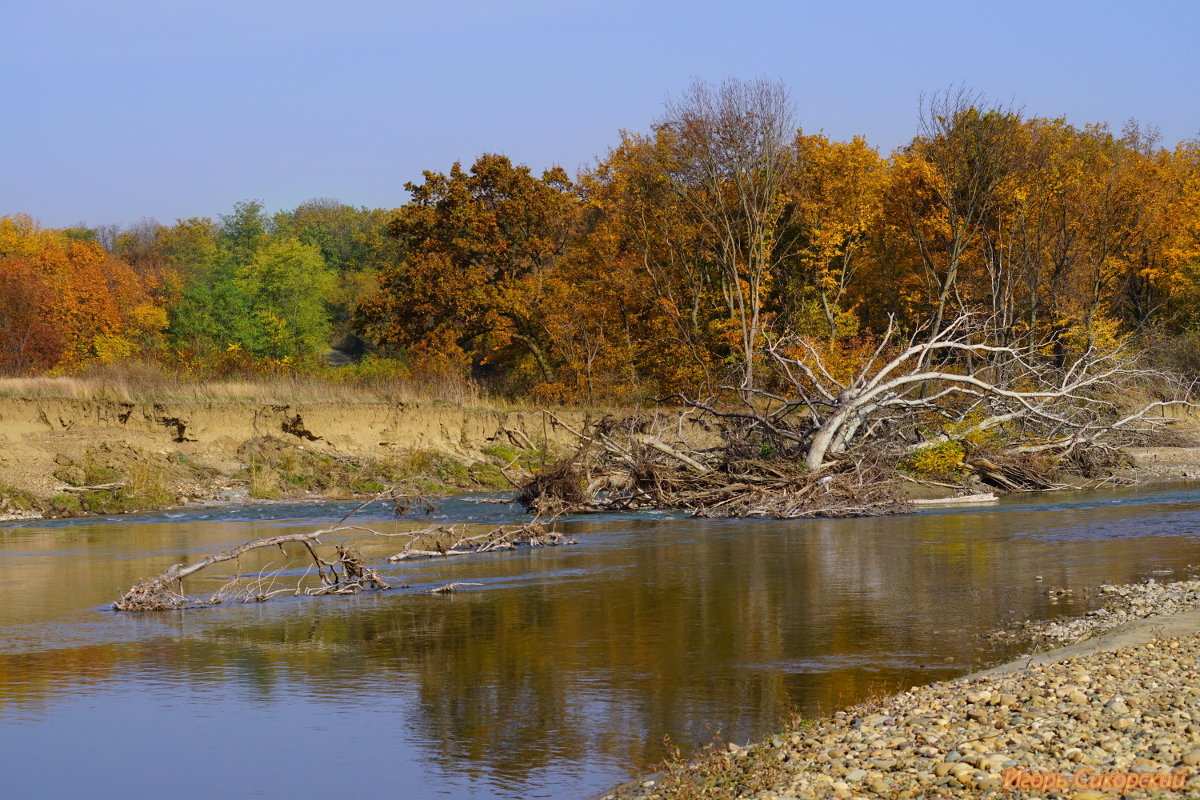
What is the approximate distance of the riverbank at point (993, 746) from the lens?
7.00m

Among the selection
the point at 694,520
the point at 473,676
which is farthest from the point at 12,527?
the point at 473,676

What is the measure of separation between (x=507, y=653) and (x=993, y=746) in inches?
234

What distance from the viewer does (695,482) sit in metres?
26.8

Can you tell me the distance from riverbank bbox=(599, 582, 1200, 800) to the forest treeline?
3158 centimetres

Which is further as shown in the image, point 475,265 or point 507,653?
point 475,265

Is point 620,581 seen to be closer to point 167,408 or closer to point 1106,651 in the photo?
point 1106,651

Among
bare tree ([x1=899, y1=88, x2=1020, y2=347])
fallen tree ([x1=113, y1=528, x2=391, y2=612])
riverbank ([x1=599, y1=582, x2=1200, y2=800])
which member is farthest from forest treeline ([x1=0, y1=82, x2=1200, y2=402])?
riverbank ([x1=599, y1=582, x2=1200, y2=800])

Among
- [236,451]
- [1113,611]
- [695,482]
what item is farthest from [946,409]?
[236,451]

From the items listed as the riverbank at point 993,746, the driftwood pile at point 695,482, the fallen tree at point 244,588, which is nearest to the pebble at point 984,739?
the riverbank at point 993,746

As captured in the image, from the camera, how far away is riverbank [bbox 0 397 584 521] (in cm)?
3039

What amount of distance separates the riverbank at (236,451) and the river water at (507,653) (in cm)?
852

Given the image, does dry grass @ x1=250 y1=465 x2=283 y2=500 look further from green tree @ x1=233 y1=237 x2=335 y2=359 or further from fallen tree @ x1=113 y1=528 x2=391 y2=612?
green tree @ x1=233 y1=237 x2=335 y2=359

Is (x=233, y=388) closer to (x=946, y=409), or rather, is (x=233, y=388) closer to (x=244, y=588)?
(x=244, y=588)

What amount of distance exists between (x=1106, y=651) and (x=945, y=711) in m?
2.75
